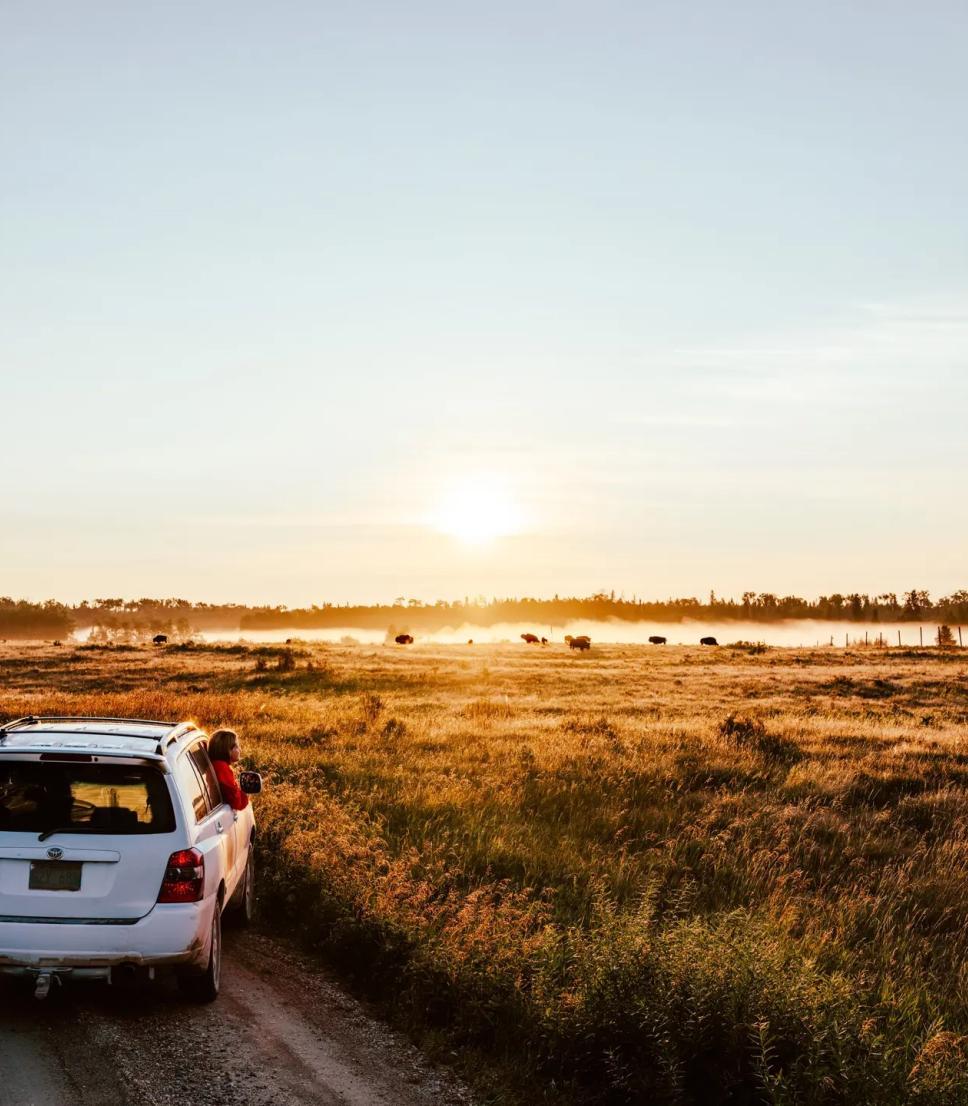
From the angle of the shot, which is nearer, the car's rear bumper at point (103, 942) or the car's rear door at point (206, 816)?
the car's rear bumper at point (103, 942)

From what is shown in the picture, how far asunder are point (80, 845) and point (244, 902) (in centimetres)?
332

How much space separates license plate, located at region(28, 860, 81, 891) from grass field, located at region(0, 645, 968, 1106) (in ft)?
8.70

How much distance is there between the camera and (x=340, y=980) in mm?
8938

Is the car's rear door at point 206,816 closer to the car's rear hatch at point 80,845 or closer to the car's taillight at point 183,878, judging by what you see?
the car's taillight at point 183,878

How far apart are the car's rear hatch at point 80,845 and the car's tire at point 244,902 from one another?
2.65m

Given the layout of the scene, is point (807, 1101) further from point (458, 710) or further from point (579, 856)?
point (458, 710)

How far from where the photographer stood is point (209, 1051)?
6.91m

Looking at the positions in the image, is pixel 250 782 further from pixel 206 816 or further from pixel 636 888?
pixel 636 888

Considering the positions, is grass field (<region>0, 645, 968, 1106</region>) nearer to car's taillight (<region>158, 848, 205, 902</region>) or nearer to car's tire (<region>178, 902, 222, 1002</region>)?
car's tire (<region>178, 902, 222, 1002</region>)

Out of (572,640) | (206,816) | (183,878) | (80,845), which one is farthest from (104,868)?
(572,640)

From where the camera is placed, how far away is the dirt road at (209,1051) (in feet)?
20.5

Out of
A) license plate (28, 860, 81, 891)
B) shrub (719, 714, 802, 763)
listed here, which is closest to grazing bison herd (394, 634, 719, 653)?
shrub (719, 714, 802, 763)

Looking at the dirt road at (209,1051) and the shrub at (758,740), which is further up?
the dirt road at (209,1051)

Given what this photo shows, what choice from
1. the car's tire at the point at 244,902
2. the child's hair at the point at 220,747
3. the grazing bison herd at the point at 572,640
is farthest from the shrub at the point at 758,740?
the grazing bison herd at the point at 572,640
